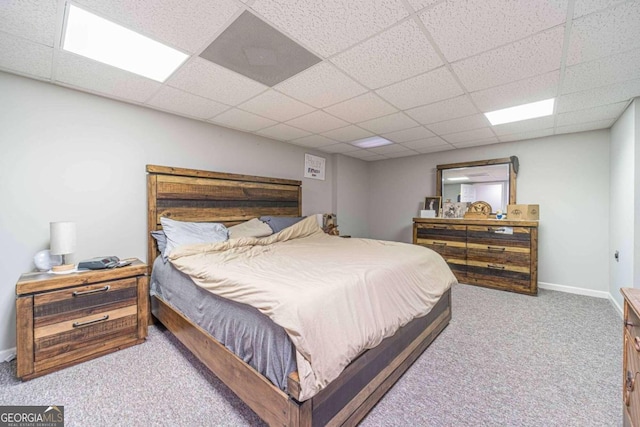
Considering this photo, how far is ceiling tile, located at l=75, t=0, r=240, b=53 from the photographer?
1365 mm

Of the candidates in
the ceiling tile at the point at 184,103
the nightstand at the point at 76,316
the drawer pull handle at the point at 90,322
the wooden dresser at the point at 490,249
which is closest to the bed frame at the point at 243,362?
the nightstand at the point at 76,316

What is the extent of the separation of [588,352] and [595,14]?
2.49m

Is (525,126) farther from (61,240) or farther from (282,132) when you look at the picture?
(61,240)

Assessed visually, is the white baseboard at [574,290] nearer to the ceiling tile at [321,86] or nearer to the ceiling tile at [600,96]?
the ceiling tile at [600,96]

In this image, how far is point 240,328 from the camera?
1.49m

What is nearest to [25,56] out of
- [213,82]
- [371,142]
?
[213,82]

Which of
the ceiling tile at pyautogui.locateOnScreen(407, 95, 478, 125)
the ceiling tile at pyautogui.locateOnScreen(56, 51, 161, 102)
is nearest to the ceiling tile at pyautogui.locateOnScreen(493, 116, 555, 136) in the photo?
the ceiling tile at pyautogui.locateOnScreen(407, 95, 478, 125)

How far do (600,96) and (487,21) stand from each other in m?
1.92

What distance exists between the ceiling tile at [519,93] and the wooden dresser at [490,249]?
1836 mm

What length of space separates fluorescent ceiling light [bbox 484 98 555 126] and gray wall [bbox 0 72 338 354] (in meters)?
3.48

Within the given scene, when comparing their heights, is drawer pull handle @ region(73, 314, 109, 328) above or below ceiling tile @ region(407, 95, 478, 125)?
below

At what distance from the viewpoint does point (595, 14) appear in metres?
1.40

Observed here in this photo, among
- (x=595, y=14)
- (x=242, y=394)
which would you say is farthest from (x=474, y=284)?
(x=242, y=394)

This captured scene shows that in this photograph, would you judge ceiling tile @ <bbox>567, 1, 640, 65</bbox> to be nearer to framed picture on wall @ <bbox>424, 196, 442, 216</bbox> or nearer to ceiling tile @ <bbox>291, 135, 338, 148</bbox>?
ceiling tile @ <bbox>291, 135, 338, 148</bbox>
